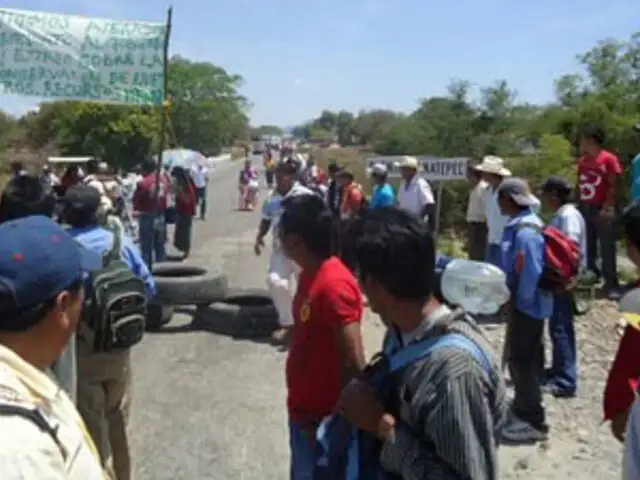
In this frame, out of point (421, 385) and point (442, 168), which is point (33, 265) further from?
point (442, 168)

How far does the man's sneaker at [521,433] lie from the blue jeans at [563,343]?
1062 mm

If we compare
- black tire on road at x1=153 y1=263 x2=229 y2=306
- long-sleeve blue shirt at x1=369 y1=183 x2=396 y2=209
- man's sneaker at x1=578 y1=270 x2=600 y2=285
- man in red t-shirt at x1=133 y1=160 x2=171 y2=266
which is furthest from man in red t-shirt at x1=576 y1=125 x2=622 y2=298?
man in red t-shirt at x1=133 y1=160 x2=171 y2=266

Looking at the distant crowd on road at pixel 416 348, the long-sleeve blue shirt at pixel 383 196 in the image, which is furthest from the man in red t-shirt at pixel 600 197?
the distant crowd on road at pixel 416 348

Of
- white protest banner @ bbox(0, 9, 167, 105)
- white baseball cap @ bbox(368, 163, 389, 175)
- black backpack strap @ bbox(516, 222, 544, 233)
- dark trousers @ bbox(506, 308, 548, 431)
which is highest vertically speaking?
white protest banner @ bbox(0, 9, 167, 105)

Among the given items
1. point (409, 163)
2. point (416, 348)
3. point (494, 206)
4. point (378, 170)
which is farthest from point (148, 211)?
point (416, 348)

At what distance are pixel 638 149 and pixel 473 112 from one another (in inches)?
386

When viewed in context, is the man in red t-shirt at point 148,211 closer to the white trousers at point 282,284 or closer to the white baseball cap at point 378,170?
the white baseball cap at point 378,170

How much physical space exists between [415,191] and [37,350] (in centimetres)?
926

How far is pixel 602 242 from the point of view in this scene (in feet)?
33.3

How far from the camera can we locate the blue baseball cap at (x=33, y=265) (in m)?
1.78

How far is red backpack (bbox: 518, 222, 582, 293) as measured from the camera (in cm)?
594

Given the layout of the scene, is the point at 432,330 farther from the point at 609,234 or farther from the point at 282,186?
the point at 609,234

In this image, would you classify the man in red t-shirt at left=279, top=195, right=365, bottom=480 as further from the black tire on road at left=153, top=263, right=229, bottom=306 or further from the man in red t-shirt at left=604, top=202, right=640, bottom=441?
the black tire on road at left=153, top=263, right=229, bottom=306

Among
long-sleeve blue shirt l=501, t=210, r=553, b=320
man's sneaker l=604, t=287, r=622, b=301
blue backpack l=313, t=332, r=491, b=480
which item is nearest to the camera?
blue backpack l=313, t=332, r=491, b=480
